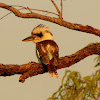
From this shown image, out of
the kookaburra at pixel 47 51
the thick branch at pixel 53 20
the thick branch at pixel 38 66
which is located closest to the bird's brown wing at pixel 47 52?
the kookaburra at pixel 47 51

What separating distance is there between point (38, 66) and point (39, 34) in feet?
2.29

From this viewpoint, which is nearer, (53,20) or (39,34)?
(53,20)

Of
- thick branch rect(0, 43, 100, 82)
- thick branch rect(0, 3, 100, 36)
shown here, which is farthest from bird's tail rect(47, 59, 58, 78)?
thick branch rect(0, 3, 100, 36)

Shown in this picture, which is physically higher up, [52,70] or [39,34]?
[39,34]

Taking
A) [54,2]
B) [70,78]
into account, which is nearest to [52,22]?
[54,2]

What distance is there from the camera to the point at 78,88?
4348 millimetres

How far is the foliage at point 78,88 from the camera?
4.25 m

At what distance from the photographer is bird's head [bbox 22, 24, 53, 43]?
179 inches

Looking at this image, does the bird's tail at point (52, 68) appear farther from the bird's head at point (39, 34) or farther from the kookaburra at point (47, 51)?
the bird's head at point (39, 34)

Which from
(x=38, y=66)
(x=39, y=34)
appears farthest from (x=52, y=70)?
(x=39, y=34)

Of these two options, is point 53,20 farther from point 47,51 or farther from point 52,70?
point 52,70

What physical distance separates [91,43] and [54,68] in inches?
32.9

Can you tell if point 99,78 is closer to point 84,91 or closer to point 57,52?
point 84,91

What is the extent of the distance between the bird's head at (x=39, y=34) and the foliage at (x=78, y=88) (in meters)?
0.66
